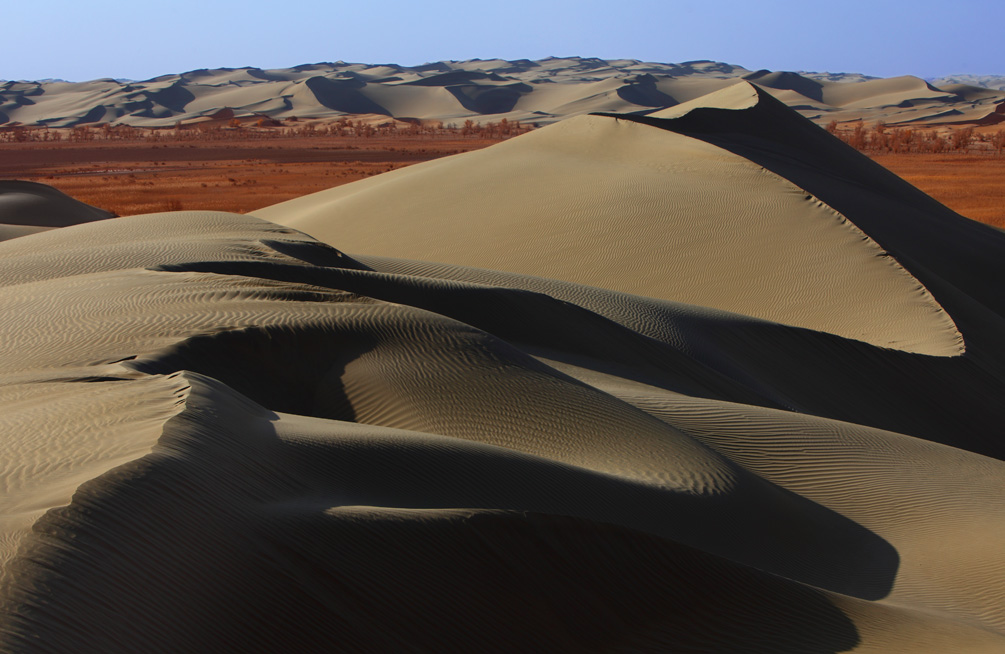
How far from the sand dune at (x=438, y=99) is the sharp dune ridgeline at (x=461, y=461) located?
65.6 meters

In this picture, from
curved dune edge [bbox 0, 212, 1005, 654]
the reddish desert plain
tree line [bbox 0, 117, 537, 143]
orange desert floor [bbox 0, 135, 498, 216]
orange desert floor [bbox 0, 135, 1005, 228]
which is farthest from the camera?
tree line [bbox 0, 117, 537, 143]

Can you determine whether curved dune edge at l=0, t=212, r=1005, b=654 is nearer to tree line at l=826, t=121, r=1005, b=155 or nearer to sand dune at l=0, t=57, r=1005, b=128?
tree line at l=826, t=121, r=1005, b=155

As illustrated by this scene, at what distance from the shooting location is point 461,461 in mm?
3432

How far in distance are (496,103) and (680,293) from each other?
84.3 metres

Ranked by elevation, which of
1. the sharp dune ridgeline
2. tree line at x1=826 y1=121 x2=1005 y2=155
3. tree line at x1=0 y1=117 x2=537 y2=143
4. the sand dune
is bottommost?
the sharp dune ridgeline

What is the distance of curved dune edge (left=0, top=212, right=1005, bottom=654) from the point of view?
243cm

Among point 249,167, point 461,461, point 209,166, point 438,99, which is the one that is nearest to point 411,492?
point 461,461

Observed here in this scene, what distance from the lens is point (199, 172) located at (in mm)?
30344

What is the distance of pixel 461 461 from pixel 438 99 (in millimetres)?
91563

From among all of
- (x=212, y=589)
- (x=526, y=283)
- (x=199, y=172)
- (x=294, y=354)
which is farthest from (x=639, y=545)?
(x=199, y=172)

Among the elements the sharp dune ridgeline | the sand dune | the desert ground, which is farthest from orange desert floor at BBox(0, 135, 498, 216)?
the sand dune

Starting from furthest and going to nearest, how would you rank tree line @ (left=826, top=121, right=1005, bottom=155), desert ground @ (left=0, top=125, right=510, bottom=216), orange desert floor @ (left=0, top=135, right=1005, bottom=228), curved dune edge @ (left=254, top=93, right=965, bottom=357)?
tree line @ (left=826, top=121, right=1005, bottom=155) < desert ground @ (left=0, top=125, right=510, bottom=216) < orange desert floor @ (left=0, top=135, right=1005, bottom=228) < curved dune edge @ (left=254, top=93, right=965, bottom=357)

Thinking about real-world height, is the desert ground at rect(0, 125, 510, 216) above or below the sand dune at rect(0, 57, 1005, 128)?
below

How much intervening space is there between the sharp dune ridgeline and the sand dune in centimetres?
6555
